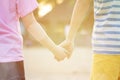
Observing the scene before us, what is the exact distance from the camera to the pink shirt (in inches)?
39.8

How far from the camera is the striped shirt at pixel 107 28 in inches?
42.8

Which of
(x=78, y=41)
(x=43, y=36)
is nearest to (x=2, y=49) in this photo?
(x=43, y=36)

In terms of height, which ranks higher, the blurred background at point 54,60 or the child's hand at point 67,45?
the child's hand at point 67,45

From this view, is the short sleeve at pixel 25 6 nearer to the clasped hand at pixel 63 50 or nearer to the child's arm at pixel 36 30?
the child's arm at pixel 36 30

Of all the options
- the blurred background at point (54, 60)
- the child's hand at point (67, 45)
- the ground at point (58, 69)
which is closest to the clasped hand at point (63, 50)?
the child's hand at point (67, 45)

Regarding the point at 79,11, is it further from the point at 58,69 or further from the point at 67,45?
the point at 58,69

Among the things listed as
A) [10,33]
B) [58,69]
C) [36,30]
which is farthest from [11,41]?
[58,69]

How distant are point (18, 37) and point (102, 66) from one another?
0.24 metres

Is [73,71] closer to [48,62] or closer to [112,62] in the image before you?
[48,62]

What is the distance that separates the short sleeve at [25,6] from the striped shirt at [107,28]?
0.18 meters

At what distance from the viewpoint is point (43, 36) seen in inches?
45.1

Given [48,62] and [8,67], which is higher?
[8,67]

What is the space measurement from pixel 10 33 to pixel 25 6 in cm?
9

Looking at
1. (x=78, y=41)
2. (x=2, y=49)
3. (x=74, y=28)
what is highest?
(x=2, y=49)
